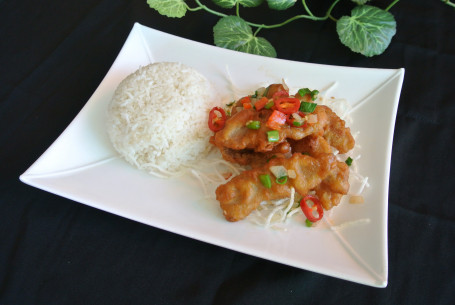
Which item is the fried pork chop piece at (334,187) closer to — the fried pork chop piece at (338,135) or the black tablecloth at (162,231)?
the fried pork chop piece at (338,135)

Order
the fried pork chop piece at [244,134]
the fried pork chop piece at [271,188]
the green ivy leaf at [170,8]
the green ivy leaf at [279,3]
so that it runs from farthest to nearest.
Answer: the green ivy leaf at [279,3], the green ivy leaf at [170,8], the fried pork chop piece at [244,134], the fried pork chop piece at [271,188]

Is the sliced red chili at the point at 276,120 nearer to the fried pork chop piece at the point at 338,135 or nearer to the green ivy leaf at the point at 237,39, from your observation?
the fried pork chop piece at the point at 338,135

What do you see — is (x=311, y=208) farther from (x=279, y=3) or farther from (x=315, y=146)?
(x=279, y=3)

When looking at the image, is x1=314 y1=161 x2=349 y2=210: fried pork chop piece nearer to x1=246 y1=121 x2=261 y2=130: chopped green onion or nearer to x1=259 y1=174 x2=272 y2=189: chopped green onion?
x1=259 y1=174 x2=272 y2=189: chopped green onion

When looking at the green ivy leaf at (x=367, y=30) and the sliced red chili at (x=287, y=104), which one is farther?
the green ivy leaf at (x=367, y=30)

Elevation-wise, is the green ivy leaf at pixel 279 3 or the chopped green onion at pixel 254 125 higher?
the green ivy leaf at pixel 279 3

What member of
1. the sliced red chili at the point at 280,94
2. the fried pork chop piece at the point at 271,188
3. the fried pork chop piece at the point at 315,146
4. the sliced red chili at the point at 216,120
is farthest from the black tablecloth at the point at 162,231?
the sliced red chili at the point at 280,94

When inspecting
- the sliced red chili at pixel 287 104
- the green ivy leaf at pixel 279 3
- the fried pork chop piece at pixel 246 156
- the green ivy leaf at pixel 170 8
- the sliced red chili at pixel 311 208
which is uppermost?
the green ivy leaf at pixel 170 8

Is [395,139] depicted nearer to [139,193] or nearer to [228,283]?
[228,283]

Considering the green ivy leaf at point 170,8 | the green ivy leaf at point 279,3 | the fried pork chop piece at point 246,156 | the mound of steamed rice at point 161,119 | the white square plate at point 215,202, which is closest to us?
the white square plate at point 215,202
